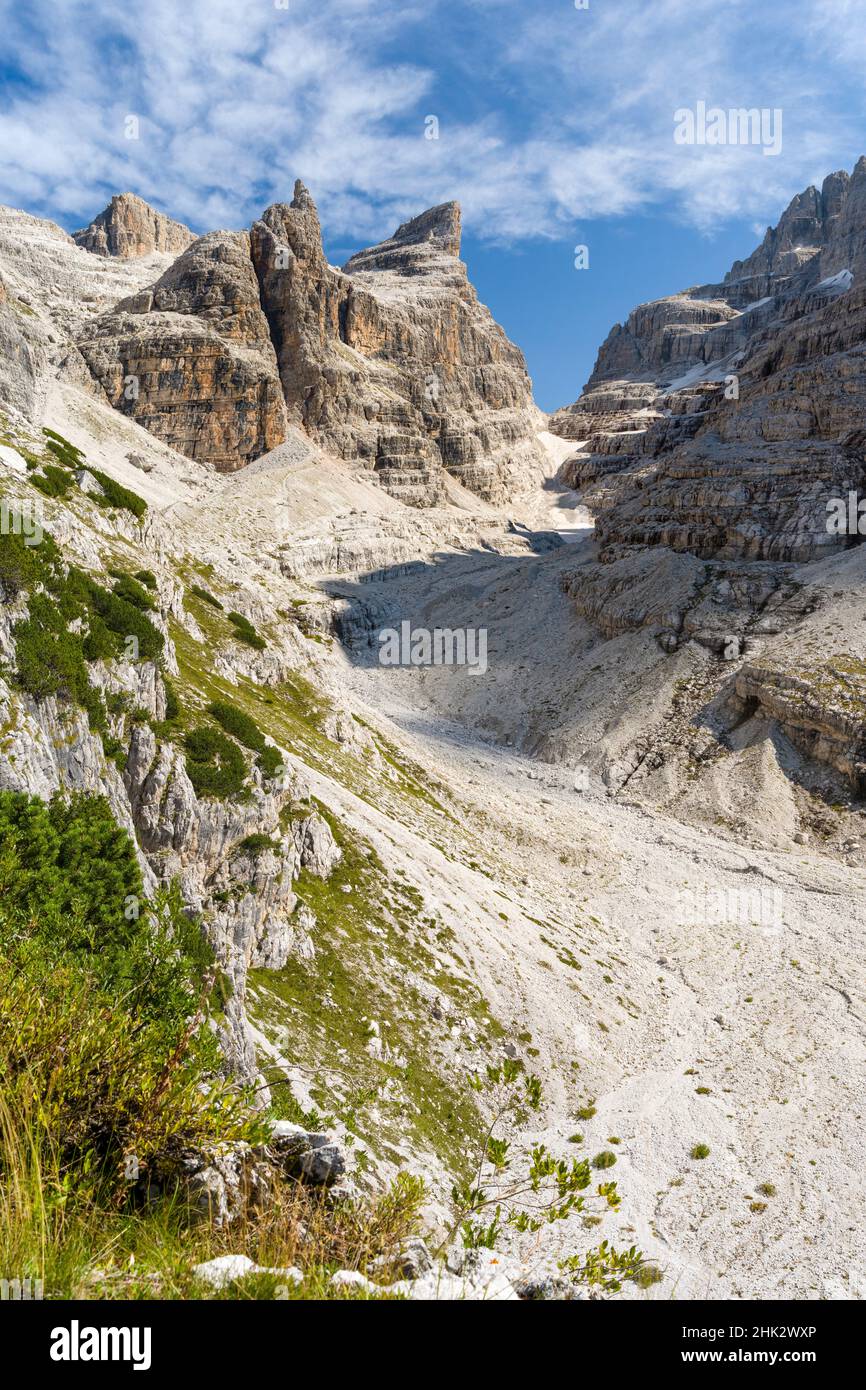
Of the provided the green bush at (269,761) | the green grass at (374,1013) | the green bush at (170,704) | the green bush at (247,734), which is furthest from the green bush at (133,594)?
the green grass at (374,1013)

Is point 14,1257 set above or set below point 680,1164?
above

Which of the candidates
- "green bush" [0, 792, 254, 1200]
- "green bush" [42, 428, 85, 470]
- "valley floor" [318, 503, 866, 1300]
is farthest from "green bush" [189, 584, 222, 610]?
"green bush" [0, 792, 254, 1200]

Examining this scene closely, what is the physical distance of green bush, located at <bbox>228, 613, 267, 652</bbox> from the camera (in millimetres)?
49156

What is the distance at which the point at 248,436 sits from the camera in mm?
138250

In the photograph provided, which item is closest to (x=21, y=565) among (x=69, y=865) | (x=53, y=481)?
(x=69, y=865)

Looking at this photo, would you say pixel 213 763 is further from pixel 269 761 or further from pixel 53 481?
pixel 53 481

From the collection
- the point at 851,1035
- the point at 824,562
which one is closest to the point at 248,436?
the point at 824,562

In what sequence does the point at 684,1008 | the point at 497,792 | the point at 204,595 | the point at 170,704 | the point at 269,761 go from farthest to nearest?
the point at 497,792, the point at 204,595, the point at 684,1008, the point at 269,761, the point at 170,704

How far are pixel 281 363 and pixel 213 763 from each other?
14974 centimetres

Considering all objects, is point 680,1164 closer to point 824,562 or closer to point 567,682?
point 567,682

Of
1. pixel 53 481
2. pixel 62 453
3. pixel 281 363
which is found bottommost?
pixel 53 481

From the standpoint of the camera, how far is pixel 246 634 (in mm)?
49750

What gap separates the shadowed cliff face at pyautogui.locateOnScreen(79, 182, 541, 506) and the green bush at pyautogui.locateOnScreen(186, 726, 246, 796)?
401 ft
